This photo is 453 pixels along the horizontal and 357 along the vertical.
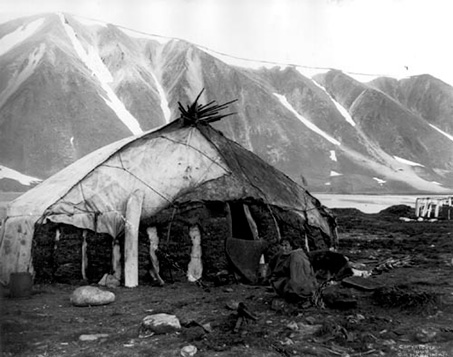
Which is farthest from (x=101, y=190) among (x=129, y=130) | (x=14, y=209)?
(x=129, y=130)

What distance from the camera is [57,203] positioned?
7832 mm

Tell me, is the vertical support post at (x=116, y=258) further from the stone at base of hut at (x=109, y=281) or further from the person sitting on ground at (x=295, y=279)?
the person sitting on ground at (x=295, y=279)

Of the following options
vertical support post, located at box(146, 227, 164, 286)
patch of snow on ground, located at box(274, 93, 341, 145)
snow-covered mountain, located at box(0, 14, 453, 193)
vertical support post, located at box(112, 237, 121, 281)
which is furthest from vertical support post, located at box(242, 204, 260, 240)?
patch of snow on ground, located at box(274, 93, 341, 145)

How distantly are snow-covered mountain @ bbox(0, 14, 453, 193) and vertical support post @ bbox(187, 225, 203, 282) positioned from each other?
143 feet

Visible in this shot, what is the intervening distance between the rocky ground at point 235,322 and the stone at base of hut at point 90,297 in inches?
4.3

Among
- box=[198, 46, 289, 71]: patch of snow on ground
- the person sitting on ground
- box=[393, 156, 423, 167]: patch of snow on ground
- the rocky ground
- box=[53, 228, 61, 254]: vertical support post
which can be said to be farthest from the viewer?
box=[198, 46, 289, 71]: patch of snow on ground

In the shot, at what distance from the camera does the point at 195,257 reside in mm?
7836

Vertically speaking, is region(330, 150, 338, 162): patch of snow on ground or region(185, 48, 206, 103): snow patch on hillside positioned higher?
region(185, 48, 206, 103): snow patch on hillside

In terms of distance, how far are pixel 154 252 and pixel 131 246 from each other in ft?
1.42

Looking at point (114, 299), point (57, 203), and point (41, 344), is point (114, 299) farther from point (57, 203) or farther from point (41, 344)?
point (57, 203)

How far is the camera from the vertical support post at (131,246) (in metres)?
7.43

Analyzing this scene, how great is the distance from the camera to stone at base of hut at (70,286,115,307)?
20.5 ft

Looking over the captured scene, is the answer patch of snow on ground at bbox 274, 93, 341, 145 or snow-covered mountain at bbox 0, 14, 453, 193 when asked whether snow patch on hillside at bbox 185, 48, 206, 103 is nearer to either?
snow-covered mountain at bbox 0, 14, 453, 193

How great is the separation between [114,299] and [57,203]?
233 centimetres
